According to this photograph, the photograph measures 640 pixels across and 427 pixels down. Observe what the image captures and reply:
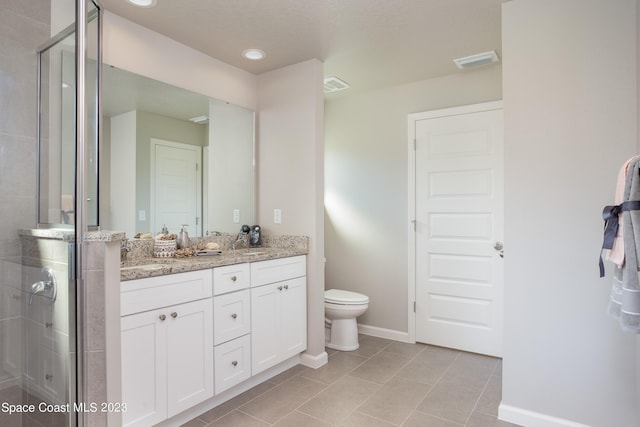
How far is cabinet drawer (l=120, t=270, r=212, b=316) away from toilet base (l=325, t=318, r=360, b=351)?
1488 millimetres

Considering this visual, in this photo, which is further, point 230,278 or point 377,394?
point 377,394

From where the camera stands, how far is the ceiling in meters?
2.19

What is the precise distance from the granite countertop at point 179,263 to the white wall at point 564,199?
1514 millimetres

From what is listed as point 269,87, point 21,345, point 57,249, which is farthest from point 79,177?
point 269,87

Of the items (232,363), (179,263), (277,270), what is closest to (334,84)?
(277,270)

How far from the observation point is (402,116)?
355 centimetres

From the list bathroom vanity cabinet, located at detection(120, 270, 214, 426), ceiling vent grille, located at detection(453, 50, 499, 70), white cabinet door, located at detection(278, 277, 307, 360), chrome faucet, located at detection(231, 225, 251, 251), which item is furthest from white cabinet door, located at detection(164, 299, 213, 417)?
ceiling vent grille, located at detection(453, 50, 499, 70)

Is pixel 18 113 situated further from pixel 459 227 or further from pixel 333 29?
pixel 459 227

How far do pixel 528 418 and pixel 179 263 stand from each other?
7.02 feet

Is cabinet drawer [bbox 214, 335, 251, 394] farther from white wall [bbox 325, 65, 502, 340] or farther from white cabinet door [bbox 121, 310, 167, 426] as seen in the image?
white wall [bbox 325, 65, 502, 340]

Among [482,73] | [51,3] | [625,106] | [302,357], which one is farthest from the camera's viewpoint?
[482,73]

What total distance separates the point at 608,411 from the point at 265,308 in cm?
200

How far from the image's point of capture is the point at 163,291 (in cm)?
193

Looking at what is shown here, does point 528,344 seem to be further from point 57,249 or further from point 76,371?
point 57,249
